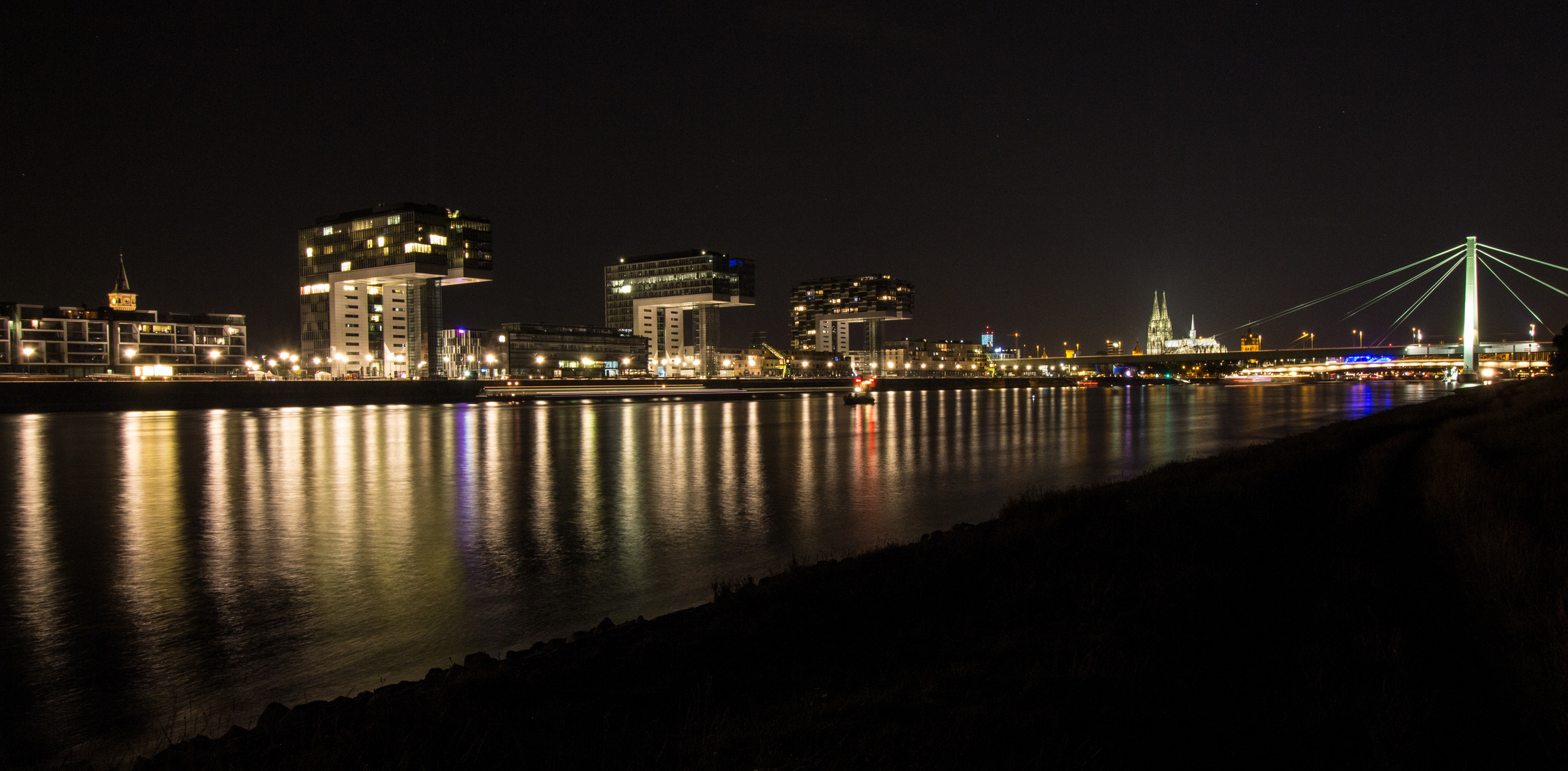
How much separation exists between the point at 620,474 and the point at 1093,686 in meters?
20.9

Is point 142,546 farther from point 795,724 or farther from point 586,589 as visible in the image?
point 795,724

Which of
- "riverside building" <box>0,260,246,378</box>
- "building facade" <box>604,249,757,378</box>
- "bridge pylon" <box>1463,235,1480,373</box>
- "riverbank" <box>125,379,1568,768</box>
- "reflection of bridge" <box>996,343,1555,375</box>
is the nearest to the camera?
"riverbank" <box>125,379,1568,768</box>

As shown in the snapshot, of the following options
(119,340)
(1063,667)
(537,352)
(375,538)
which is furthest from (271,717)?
(537,352)

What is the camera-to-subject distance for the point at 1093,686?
4.82m

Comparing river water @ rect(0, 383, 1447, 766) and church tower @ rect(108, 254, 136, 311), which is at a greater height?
church tower @ rect(108, 254, 136, 311)

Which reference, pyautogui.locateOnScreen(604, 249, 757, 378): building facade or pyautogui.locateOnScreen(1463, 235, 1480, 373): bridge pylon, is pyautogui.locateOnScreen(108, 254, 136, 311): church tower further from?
pyautogui.locateOnScreen(1463, 235, 1480, 373): bridge pylon

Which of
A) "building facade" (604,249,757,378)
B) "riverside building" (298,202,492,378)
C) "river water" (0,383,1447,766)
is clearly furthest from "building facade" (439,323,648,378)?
"river water" (0,383,1447,766)

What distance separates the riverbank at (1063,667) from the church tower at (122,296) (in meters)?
148

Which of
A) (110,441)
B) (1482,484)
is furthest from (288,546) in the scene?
(110,441)

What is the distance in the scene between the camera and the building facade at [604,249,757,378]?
14562 cm

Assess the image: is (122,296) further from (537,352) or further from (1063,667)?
(1063,667)

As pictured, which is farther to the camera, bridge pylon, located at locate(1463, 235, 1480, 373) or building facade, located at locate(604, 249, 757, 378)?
building facade, located at locate(604, 249, 757, 378)

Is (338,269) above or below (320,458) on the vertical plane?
above

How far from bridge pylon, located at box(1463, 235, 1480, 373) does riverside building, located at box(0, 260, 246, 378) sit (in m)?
142
